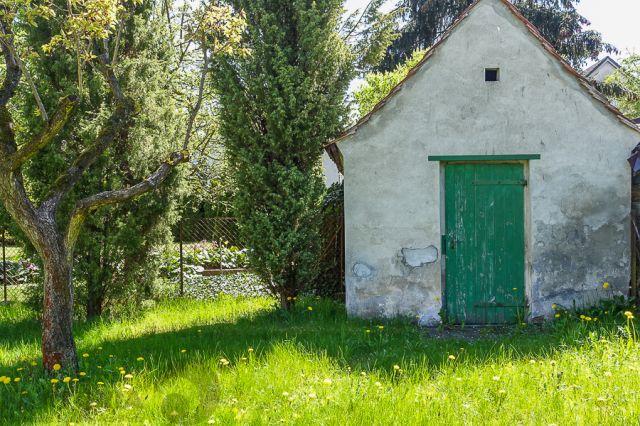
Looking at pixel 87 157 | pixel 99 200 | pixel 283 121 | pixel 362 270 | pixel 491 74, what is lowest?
pixel 362 270

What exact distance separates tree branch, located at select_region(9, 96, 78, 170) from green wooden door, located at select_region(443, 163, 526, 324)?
16.4 ft

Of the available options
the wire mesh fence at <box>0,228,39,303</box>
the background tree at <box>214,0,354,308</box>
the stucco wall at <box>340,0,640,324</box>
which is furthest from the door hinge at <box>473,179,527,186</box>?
the wire mesh fence at <box>0,228,39,303</box>

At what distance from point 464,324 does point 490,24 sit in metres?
4.22

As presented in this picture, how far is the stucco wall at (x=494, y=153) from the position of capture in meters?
7.75

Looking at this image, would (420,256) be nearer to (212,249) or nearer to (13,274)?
(212,249)

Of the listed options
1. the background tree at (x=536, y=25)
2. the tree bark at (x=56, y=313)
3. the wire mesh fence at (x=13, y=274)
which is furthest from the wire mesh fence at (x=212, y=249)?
the background tree at (x=536, y=25)

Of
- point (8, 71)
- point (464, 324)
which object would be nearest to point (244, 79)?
point (8, 71)

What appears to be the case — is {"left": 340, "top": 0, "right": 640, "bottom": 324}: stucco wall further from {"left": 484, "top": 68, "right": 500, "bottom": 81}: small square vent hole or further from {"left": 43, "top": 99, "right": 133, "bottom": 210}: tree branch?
{"left": 43, "top": 99, "right": 133, "bottom": 210}: tree branch

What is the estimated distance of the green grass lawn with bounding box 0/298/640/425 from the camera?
4.24 m

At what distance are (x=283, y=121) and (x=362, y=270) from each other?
2.48m

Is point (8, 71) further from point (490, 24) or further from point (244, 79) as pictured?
point (490, 24)

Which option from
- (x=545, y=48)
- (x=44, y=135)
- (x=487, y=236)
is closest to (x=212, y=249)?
(x=487, y=236)

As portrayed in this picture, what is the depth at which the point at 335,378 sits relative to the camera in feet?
16.7

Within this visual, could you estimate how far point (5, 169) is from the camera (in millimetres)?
5367
